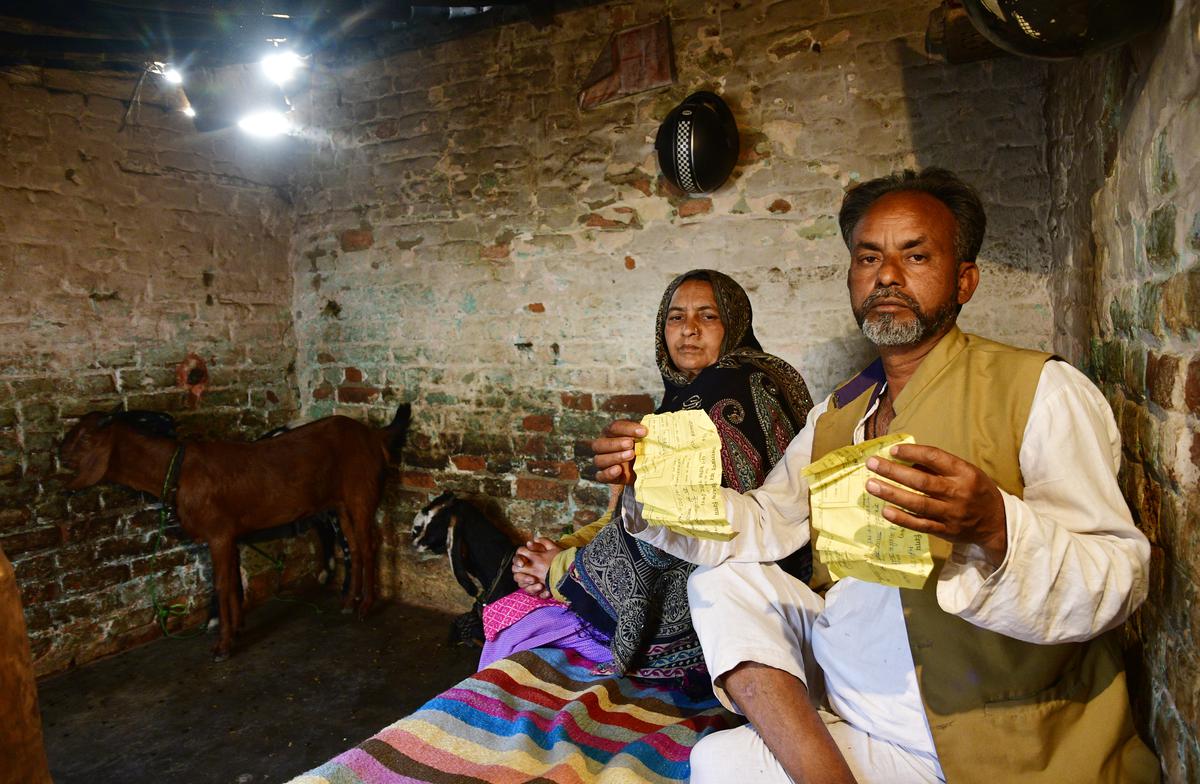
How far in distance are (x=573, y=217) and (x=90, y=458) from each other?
264 centimetres

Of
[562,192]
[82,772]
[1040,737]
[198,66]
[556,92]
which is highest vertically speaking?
[198,66]

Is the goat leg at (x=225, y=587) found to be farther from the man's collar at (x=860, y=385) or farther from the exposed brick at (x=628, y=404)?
the man's collar at (x=860, y=385)

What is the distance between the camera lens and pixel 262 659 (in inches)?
141

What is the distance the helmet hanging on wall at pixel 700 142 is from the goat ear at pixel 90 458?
9.92 feet

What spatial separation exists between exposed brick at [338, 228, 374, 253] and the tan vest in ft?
11.8

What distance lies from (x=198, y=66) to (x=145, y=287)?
1205mm

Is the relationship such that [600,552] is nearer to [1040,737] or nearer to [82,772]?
[1040,737]

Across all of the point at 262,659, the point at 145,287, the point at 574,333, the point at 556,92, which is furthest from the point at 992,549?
the point at 145,287

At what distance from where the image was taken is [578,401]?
12.1 ft

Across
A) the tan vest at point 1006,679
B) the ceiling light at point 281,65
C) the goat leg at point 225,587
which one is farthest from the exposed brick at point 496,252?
the tan vest at point 1006,679

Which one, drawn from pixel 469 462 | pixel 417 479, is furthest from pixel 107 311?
pixel 469 462

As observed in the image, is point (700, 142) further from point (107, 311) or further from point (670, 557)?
point (107, 311)

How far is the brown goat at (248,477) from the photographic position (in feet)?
11.6

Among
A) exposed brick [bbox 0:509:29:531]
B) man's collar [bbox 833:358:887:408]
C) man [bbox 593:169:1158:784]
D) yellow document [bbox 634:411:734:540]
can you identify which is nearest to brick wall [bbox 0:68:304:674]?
exposed brick [bbox 0:509:29:531]
